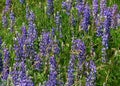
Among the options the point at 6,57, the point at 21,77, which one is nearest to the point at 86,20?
the point at 6,57

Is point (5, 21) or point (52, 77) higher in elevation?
point (5, 21)

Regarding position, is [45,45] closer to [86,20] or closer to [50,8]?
[86,20]

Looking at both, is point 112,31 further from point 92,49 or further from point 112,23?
point 92,49

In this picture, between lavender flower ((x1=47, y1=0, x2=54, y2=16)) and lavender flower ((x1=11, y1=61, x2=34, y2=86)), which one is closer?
lavender flower ((x1=11, y1=61, x2=34, y2=86))

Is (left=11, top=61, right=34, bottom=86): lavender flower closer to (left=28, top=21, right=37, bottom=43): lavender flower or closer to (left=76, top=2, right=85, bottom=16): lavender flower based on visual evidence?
(left=28, top=21, right=37, bottom=43): lavender flower

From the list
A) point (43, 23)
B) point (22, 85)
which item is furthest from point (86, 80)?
point (43, 23)

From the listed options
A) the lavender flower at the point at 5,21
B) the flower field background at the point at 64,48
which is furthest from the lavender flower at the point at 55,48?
the lavender flower at the point at 5,21

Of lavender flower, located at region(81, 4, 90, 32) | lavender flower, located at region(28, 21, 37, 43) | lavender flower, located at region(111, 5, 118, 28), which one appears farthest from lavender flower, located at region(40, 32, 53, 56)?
lavender flower, located at region(111, 5, 118, 28)

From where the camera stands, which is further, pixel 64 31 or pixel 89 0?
pixel 89 0
